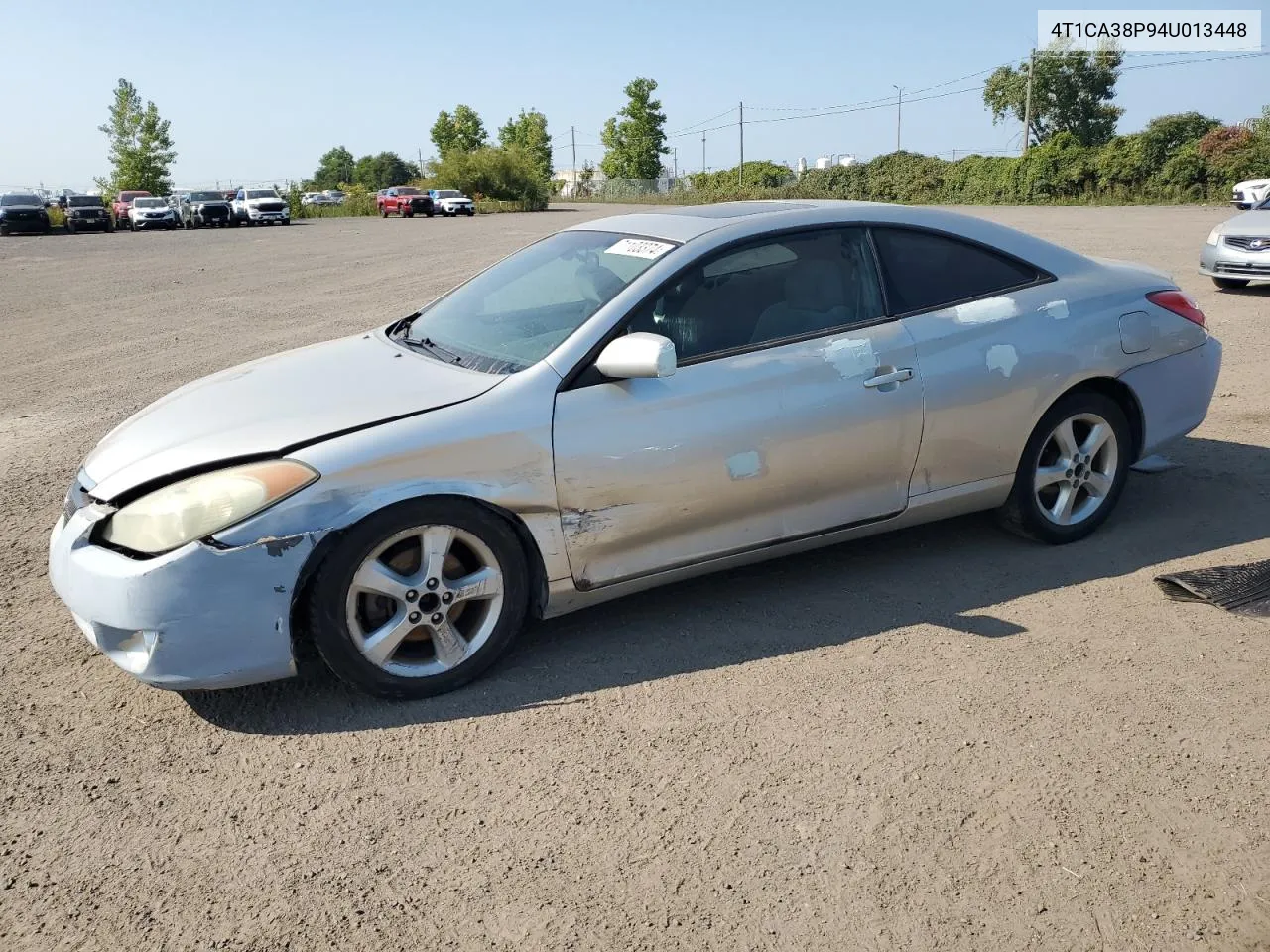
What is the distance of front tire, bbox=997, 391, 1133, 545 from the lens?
15.5ft

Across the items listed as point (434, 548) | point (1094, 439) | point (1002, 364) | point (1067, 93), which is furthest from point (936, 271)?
point (1067, 93)

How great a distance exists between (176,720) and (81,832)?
613 millimetres

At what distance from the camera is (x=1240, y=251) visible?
12.7 meters

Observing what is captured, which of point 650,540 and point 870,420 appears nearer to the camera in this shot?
point 650,540

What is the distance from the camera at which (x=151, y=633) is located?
335 centimetres

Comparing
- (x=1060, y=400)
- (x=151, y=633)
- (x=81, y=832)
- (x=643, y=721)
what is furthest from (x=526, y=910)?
(x=1060, y=400)

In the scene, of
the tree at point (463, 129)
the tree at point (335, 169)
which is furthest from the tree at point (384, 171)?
the tree at point (463, 129)

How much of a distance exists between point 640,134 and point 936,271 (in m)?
95.0

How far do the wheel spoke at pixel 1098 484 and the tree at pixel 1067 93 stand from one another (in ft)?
276

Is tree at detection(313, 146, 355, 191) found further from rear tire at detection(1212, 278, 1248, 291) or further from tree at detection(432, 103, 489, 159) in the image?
rear tire at detection(1212, 278, 1248, 291)

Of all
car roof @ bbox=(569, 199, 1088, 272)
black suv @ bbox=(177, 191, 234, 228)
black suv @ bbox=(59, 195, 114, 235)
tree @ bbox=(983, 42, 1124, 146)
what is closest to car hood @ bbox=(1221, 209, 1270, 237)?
car roof @ bbox=(569, 199, 1088, 272)

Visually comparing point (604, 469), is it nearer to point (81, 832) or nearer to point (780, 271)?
point (780, 271)

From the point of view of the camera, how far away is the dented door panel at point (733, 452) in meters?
3.79

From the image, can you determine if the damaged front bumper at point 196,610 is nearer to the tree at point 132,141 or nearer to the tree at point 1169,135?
the tree at point 1169,135
